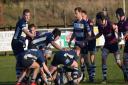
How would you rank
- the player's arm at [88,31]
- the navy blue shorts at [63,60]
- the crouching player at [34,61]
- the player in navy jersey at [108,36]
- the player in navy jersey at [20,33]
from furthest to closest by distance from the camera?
1. the player's arm at [88,31]
2. the player in navy jersey at [108,36]
3. the player in navy jersey at [20,33]
4. the navy blue shorts at [63,60]
5. the crouching player at [34,61]

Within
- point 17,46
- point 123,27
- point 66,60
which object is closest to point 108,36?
point 123,27

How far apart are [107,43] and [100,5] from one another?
40486mm

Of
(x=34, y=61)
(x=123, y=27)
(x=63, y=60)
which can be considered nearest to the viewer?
(x=34, y=61)

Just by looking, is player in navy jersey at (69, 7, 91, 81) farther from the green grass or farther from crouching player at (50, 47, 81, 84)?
crouching player at (50, 47, 81, 84)

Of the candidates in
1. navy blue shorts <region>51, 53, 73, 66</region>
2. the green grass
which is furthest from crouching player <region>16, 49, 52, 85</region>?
the green grass

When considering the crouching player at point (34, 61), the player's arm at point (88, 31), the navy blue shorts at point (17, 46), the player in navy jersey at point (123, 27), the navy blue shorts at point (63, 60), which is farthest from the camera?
the player's arm at point (88, 31)

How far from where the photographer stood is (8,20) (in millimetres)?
52125

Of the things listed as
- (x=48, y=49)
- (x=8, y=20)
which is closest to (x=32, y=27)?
(x=48, y=49)

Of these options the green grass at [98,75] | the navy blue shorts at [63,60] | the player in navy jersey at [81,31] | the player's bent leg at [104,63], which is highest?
the player in navy jersey at [81,31]

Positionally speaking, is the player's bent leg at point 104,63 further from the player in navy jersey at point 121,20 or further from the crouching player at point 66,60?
the crouching player at point 66,60

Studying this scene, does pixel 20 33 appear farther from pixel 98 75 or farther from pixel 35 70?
pixel 98 75

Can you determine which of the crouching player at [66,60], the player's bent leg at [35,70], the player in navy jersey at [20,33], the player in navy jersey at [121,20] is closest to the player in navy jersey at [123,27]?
the player in navy jersey at [121,20]

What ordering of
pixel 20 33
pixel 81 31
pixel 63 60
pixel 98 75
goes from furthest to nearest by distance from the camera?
pixel 98 75, pixel 81 31, pixel 20 33, pixel 63 60

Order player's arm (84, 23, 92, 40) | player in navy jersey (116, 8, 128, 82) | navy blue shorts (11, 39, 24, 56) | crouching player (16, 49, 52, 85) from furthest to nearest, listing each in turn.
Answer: player's arm (84, 23, 92, 40) → player in navy jersey (116, 8, 128, 82) → navy blue shorts (11, 39, 24, 56) → crouching player (16, 49, 52, 85)
